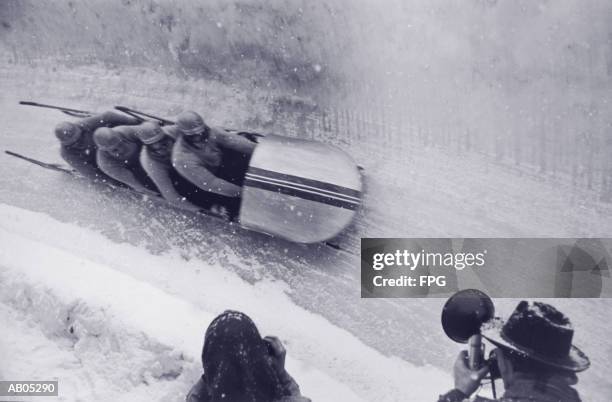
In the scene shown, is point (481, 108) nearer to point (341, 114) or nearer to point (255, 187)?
point (341, 114)

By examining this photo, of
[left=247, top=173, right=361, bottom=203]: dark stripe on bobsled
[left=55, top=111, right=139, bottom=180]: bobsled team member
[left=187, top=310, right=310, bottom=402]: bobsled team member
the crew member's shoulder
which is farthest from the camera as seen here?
[left=55, top=111, right=139, bottom=180]: bobsled team member

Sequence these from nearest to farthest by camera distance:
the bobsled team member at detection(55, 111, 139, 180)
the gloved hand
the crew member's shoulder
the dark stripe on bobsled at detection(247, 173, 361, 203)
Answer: the gloved hand < the dark stripe on bobsled at detection(247, 173, 361, 203) < the crew member's shoulder < the bobsled team member at detection(55, 111, 139, 180)

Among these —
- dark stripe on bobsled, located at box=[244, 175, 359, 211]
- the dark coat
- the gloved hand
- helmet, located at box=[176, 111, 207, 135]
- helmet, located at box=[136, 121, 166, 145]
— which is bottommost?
the gloved hand

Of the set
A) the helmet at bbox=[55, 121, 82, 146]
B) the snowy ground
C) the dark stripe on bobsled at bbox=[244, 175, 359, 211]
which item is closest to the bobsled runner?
the dark stripe on bobsled at bbox=[244, 175, 359, 211]

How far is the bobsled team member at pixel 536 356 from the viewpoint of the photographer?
177 cm

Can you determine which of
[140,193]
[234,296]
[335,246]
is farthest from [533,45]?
[140,193]

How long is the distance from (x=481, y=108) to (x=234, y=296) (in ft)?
4.53

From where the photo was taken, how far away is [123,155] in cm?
240

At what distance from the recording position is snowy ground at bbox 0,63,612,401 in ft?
7.19

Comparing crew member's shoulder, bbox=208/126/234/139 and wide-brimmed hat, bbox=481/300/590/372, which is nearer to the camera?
wide-brimmed hat, bbox=481/300/590/372

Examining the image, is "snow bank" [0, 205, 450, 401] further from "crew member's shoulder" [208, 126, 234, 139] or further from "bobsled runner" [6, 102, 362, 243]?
"crew member's shoulder" [208, 126, 234, 139]

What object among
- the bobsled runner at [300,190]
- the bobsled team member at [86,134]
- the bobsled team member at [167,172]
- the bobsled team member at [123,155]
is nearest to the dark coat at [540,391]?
the bobsled runner at [300,190]

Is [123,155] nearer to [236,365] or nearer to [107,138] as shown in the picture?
[107,138]

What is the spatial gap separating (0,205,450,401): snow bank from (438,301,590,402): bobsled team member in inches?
16.0
